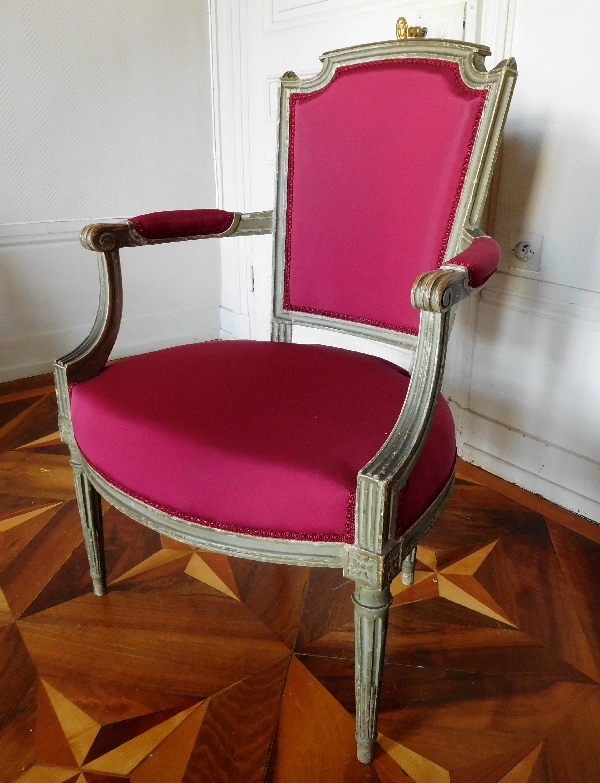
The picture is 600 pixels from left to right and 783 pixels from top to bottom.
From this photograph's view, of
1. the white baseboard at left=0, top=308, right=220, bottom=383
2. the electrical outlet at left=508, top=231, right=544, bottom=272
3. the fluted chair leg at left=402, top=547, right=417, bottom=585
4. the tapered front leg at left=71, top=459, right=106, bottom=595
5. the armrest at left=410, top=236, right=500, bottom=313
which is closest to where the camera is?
the armrest at left=410, top=236, right=500, bottom=313

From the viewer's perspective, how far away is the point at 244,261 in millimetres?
2061

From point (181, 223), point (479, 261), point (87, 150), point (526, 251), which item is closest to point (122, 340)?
point (87, 150)

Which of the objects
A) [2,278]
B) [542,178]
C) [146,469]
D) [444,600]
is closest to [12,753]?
[146,469]

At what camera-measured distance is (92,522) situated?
966mm

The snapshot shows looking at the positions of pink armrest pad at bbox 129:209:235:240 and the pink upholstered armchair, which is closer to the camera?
the pink upholstered armchair

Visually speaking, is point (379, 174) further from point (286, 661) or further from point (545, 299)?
point (286, 661)

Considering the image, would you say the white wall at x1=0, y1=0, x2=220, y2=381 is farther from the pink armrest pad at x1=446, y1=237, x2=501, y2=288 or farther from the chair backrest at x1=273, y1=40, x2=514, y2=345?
the pink armrest pad at x1=446, y1=237, x2=501, y2=288

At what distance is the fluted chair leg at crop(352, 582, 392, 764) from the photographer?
672 mm

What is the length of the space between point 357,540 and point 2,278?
1573mm

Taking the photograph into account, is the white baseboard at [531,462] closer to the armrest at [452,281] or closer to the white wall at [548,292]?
the white wall at [548,292]

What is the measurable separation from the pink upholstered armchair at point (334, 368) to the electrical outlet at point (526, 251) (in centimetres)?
43

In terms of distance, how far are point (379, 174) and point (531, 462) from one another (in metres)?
0.72

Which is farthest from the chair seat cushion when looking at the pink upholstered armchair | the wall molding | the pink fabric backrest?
the wall molding

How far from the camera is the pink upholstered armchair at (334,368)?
0.65 m
